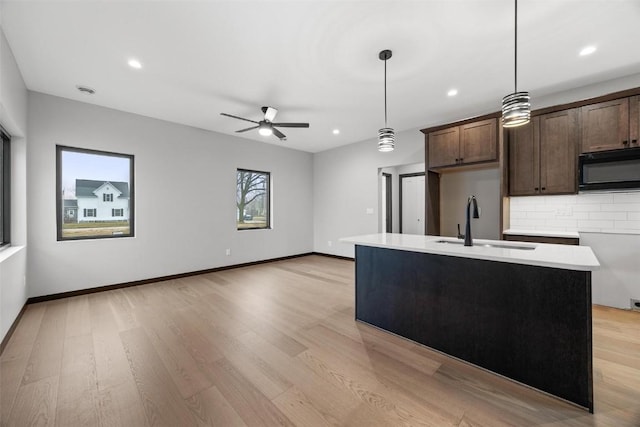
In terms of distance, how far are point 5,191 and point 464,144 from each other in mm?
6068

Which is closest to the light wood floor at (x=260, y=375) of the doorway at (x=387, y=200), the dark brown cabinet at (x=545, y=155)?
the dark brown cabinet at (x=545, y=155)

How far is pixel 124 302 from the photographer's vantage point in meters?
3.53

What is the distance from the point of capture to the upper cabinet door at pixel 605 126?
9.95ft

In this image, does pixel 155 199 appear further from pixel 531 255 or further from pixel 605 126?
pixel 605 126

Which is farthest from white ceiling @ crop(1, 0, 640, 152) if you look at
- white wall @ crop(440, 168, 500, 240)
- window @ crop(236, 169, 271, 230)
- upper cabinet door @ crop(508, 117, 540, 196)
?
window @ crop(236, 169, 271, 230)

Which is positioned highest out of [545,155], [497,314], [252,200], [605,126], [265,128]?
[265,128]

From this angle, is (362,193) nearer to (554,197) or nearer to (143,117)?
(554,197)

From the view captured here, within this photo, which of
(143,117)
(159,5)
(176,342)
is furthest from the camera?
(143,117)

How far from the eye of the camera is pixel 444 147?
4297 mm

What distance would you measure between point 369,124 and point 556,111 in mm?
2665

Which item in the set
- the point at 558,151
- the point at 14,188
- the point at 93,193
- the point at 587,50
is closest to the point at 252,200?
the point at 93,193

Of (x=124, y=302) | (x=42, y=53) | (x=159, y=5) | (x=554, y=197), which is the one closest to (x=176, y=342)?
(x=124, y=302)

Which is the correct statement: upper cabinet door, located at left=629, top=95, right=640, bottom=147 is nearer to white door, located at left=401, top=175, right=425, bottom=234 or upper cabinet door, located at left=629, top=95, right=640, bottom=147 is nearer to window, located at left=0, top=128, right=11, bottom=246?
white door, located at left=401, top=175, right=425, bottom=234

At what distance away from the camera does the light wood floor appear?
158 centimetres
